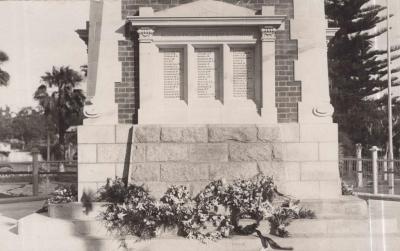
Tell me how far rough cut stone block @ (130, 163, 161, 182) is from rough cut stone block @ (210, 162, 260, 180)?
99cm

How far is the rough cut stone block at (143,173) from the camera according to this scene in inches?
329

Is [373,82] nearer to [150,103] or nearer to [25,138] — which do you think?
[150,103]

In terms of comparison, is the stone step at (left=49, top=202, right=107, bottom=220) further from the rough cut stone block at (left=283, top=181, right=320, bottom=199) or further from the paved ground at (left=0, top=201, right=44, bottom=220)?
the paved ground at (left=0, top=201, right=44, bottom=220)

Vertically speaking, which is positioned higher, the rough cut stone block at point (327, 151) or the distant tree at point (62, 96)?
the distant tree at point (62, 96)

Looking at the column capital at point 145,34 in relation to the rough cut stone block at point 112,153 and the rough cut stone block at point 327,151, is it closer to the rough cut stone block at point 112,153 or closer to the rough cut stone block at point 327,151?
the rough cut stone block at point 112,153

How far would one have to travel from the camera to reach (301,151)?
8859 millimetres

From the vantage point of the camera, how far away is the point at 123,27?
905 cm

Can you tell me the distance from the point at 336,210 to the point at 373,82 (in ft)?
79.1

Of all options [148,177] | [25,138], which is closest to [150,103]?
[148,177]

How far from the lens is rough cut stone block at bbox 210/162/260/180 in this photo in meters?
8.41

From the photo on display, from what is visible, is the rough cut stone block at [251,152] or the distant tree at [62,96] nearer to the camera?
the rough cut stone block at [251,152]

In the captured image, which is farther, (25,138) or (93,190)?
(25,138)

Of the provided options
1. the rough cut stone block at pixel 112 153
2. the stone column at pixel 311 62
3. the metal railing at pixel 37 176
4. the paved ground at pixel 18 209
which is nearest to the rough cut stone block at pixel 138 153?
the rough cut stone block at pixel 112 153

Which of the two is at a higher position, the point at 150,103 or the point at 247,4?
the point at 247,4
